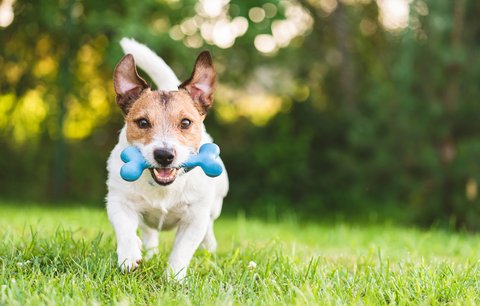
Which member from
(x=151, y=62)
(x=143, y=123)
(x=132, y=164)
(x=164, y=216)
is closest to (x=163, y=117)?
(x=143, y=123)

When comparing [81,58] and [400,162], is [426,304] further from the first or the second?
[81,58]

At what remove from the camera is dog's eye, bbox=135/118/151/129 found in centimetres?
414

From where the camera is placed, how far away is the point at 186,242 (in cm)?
410

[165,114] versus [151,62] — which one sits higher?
[151,62]

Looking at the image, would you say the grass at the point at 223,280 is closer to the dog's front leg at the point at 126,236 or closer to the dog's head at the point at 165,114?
the dog's front leg at the point at 126,236

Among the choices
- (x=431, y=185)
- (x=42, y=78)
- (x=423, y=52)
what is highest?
(x=423, y=52)

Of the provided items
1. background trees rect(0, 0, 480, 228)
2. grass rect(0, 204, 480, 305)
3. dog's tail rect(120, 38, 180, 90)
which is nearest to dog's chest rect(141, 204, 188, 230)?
grass rect(0, 204, 480, 305)

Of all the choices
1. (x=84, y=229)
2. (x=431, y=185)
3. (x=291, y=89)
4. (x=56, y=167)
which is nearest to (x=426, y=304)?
(x=84, y=229)

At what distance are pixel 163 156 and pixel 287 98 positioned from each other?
10492 mm

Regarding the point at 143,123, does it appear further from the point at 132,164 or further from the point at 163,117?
the point at 132,164

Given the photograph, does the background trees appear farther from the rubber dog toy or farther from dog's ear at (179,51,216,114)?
the rubber dog toy

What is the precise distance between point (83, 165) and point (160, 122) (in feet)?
36.1

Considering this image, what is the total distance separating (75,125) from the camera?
48.6ft

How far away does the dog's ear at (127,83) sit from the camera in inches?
171
